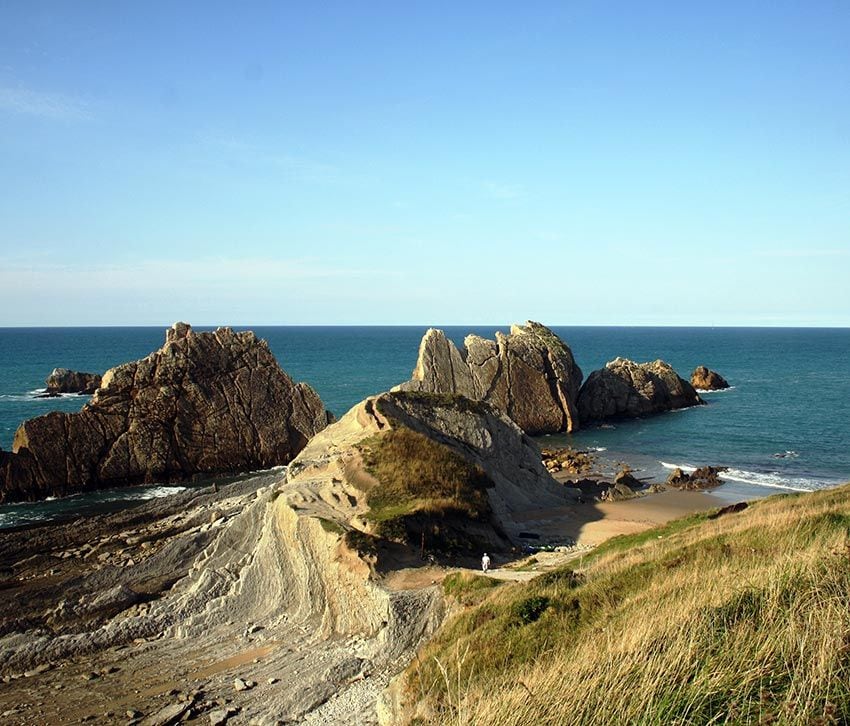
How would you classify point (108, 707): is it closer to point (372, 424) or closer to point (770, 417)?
point (372, 424)

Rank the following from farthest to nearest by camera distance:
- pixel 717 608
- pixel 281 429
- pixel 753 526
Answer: pixel 281 429 → pixel 753 526 → pixel 717 608

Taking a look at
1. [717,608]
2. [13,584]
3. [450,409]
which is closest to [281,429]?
[450,409]

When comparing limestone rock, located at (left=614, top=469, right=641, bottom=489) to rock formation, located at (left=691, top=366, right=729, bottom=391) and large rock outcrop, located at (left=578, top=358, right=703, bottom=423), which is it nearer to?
large rock outcrop, located at (left=578, top=358, right=703, bottom=423)

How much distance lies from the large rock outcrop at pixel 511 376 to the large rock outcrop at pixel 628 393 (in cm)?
349

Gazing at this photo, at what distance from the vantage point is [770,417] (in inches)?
3255

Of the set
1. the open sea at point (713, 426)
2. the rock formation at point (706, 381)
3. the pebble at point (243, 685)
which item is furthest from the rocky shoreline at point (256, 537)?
the rock formation at point (706, 381)

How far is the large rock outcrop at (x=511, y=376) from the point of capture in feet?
251

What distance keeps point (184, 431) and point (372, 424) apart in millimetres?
24087

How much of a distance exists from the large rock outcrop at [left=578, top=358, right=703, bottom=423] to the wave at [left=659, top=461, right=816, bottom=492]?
26.4m

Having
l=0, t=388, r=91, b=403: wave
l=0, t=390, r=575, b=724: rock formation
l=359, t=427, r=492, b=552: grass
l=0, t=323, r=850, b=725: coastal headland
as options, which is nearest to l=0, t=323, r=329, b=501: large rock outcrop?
l=0, t=323, r=850, b=725: coastal headland

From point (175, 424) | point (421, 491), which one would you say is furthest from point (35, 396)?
point (421, 491)

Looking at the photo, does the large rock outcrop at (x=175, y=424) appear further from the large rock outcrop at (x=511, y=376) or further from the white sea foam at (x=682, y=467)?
the white sea foam at (x=682, y=467)

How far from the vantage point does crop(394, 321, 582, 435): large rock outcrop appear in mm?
76375

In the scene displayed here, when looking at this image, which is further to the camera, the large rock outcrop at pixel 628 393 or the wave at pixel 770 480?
the large rock outcrop at pixel 628 393
